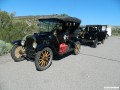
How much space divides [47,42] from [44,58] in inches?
35.3

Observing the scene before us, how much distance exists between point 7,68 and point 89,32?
30.7 ft

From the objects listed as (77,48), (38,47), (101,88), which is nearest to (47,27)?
(38,47)

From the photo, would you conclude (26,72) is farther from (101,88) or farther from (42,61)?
(101,88)

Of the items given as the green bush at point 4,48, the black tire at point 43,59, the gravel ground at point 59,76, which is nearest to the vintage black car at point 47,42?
the black tire at point 43,59

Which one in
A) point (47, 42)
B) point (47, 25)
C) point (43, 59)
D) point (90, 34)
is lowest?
point (43, 59)

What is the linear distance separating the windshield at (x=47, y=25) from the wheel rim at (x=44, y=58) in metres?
1.51

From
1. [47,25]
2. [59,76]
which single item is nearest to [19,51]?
[47,25]

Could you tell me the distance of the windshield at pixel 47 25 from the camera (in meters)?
7.67

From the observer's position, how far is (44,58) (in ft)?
21.5

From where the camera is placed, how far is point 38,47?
637cm

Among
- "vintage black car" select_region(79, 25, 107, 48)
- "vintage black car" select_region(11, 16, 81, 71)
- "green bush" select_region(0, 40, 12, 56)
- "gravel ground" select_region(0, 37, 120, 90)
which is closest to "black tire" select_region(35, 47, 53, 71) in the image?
"vintage black car" select_region(11, 16, 81, 71)

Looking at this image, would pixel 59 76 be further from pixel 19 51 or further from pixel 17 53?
pixel 17 53

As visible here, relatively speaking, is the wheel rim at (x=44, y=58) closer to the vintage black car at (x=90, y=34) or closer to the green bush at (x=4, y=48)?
the green bush at (x=4, y=48)

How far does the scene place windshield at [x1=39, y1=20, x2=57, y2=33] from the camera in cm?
767
